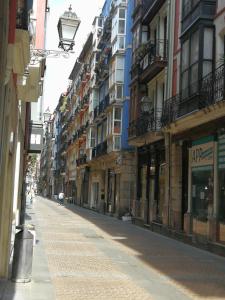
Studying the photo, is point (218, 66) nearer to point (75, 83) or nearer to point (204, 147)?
point (204, 147)

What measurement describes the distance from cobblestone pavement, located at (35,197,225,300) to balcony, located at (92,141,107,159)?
76.3 feet

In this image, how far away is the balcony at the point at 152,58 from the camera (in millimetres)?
26547

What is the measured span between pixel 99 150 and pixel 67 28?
35.5m

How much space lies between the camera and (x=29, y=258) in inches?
392

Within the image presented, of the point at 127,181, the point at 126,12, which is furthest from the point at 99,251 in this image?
the point at 126,12

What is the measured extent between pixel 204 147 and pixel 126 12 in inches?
864

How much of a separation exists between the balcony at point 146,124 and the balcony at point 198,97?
9.54 feet

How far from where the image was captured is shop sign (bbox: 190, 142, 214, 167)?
19.8 meters

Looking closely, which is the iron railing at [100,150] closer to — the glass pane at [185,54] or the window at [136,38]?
the window at [136,38]

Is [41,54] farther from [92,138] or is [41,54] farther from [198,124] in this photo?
[92,138]

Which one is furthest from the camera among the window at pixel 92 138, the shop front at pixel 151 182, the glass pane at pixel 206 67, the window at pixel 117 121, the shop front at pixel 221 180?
the window at pixel 92 138

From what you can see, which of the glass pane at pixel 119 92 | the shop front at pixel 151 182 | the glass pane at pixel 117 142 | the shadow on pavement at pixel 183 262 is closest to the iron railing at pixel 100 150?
the glass pane at pixel 117 142

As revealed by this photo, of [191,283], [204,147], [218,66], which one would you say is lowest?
[191,283]

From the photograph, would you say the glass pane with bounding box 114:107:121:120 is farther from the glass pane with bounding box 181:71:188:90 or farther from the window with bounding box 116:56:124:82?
the glass pane with bounding box 181:71:188:90
